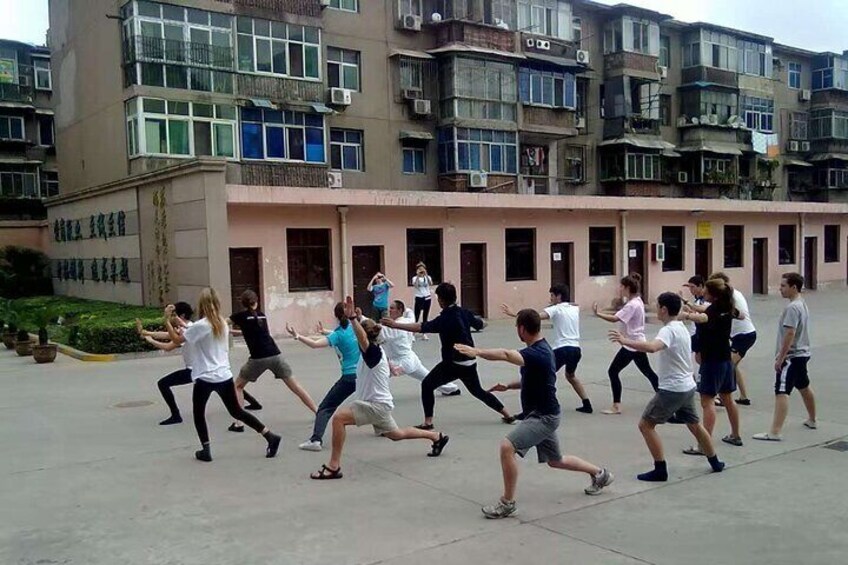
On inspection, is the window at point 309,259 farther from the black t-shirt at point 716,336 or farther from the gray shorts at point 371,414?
the black t-shirt at point 716,336

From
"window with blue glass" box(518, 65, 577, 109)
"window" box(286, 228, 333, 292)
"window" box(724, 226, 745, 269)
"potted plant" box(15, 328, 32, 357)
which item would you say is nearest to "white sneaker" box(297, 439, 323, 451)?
"potted plant" box(15, 328, 32, 357)

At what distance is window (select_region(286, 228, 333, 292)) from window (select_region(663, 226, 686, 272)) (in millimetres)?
14407

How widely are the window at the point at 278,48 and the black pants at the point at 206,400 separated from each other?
18743 millimetres

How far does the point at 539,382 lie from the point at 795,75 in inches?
1758

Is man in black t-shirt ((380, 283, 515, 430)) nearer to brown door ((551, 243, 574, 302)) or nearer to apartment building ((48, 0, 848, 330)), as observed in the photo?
apartment building ((48, 0, 848, 330))

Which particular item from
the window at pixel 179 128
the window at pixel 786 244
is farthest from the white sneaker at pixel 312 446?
the window at pixel 786 244

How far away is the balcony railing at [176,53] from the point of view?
2203 cm

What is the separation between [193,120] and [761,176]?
100.0 ft

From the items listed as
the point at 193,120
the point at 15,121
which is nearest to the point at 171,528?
the point at 193,120

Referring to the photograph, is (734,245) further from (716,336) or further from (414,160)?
(716,336)

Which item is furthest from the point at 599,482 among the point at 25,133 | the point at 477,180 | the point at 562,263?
the point at 25,133

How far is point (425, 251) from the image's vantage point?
22.5m

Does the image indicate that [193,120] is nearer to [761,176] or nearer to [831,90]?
[761,176]

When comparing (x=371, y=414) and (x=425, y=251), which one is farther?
(x=425, y=251)
